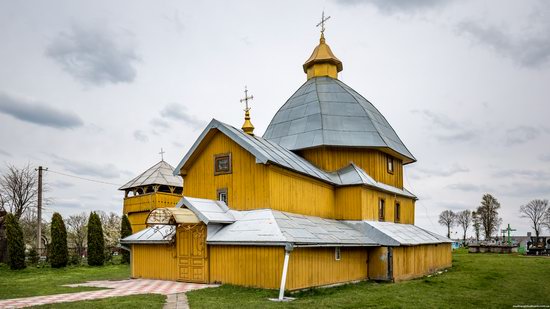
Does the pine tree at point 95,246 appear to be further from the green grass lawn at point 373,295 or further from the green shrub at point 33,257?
the green grass lawn at point 373,295

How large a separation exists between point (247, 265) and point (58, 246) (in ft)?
57.2

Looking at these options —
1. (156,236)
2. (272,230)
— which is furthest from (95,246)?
(272,230)

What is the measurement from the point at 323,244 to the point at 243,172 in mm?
4435

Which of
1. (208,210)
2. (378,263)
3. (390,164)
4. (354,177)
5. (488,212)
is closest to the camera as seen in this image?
(208,210)

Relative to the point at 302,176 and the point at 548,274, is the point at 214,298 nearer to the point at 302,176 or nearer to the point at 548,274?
the point at 302,176

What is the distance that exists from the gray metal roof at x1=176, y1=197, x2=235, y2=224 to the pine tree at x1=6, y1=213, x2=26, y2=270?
1462 centimetres

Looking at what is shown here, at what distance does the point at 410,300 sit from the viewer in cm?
1349

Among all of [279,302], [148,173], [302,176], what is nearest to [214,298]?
[279,302]

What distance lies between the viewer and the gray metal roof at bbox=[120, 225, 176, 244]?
695 inches

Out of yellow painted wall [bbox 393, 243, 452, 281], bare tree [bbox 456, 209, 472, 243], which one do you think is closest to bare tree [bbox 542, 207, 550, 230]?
bare tree [bbox 456, 209, 472, 243]

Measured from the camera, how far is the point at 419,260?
22.4 m

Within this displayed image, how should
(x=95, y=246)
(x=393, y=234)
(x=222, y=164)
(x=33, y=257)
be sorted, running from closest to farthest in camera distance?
(x=222, y=164)
(x=393, y=234)
(x=33, y=257)
(x=95, y=246)

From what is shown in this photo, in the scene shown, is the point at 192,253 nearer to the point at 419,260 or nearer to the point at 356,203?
the point at 356,203

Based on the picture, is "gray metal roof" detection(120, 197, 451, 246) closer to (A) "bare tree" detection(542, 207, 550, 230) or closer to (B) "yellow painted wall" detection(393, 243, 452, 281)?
(B) "yellow painted wall" detection(393, 243, 452, 281)
